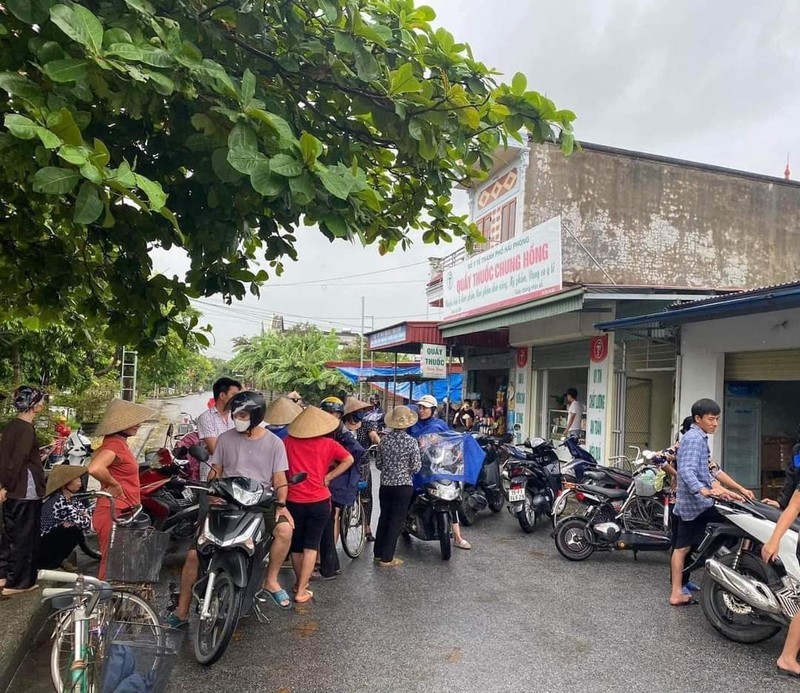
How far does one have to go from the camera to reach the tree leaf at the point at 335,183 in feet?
9.05

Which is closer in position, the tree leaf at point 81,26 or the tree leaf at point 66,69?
the tree leaf at point 81,26

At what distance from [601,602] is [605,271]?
34.8ft

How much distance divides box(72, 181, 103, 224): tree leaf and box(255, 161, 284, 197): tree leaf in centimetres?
63

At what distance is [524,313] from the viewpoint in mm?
10703

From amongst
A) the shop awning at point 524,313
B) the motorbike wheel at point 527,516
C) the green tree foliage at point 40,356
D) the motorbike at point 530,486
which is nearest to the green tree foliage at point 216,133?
the motorbike at point 530,486

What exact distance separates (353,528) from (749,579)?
3.67 metres

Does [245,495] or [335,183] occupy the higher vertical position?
[335,183]

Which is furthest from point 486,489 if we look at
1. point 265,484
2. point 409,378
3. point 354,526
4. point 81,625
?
point 409,378

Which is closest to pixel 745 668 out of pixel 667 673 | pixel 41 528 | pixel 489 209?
pixel 667 673

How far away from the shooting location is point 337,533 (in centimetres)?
643

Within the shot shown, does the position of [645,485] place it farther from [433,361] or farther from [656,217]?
[656,217]

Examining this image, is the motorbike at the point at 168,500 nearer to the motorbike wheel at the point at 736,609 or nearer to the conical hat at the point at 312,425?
the conical hat at the point at 312,425

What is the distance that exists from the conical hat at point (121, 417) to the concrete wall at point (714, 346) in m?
7.13

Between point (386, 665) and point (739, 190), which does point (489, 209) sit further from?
point (386, 665)
